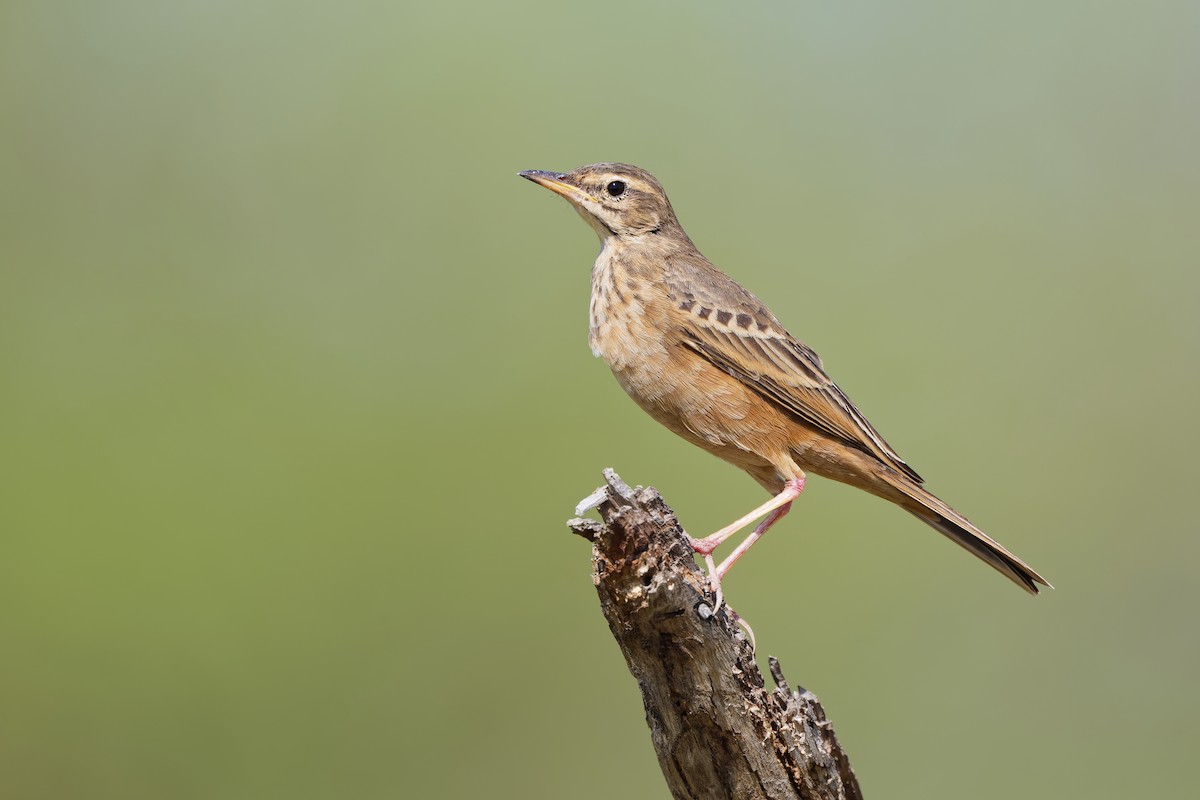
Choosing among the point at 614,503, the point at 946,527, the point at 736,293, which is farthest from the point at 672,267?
the point at 614,503

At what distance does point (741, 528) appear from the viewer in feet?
19.5

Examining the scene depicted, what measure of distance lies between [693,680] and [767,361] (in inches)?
103

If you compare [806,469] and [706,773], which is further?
[806,469]

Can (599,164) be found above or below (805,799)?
above

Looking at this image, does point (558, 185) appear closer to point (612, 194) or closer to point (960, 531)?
point (612, 194)

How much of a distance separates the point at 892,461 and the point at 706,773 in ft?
8.39

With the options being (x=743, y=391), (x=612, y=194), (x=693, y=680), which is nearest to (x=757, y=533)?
(x=743, y=391)

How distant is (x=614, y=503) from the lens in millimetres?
4387

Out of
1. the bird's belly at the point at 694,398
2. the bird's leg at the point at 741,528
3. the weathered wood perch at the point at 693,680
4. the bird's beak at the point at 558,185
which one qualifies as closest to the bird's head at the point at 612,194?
the bird's beak at the point at 558,185

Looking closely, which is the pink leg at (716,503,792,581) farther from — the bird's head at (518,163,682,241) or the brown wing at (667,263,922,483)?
the bird's head at (518,163,682,241)

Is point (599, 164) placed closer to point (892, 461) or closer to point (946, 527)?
point (892, 461)

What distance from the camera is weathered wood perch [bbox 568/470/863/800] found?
445 cm

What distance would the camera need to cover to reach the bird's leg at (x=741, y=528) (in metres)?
5.25

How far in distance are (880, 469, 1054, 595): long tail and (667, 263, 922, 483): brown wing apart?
154mm
